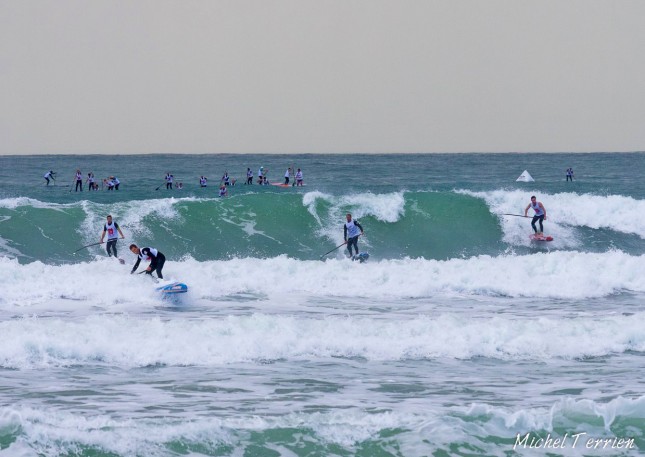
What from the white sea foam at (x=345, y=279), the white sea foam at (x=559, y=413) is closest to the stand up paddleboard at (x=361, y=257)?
the white sea foam at (x=345, y=279)

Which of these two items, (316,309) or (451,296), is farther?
(451,296)

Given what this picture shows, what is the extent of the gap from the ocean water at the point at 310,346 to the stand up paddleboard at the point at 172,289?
0.69 feet

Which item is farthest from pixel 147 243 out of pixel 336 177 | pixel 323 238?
pixel 336 177

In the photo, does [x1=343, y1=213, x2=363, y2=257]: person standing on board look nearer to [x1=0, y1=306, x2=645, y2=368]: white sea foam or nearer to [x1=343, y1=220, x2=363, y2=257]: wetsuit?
[x1=343, y1=220, x2=363, y2=257]: wetsuit

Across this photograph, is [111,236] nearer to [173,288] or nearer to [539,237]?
[173,288]

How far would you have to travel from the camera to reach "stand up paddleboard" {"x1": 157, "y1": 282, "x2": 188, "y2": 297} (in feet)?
65.2

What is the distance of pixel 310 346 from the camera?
48.8 feet

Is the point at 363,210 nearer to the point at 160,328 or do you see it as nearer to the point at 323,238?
the point at 323,238

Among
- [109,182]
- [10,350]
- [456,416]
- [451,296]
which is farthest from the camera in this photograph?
[109,182]

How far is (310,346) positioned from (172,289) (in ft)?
19.6

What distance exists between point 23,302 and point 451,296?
9.77m

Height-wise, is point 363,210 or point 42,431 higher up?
point 363,210

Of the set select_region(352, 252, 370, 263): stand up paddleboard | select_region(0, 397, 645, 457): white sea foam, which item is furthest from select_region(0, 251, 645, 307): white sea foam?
select_region(0, 397, 645, 457): white sea foam

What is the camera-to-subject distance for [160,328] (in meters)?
15.5
